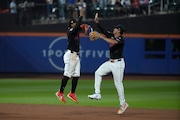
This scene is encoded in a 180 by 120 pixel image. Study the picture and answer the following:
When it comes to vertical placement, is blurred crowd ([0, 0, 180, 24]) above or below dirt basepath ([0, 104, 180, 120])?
→ above

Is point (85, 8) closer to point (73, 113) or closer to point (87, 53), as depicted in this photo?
point (87, 53)

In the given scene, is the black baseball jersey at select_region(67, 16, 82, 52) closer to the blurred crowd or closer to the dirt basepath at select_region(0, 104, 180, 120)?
the dirt basepath at select_region(0, 104, 180, 120)

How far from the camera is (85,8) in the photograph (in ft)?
77.4

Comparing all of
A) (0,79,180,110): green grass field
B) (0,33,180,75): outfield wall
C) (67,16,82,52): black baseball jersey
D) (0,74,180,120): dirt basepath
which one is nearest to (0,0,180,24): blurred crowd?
(0,33,180,75): outfield wall

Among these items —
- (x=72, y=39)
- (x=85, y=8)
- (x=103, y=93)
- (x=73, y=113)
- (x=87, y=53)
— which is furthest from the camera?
(x=87, y=53)

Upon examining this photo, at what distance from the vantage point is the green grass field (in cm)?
1356

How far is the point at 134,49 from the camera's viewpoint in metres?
23.8

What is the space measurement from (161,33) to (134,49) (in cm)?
144

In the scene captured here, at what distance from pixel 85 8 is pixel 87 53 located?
203 cm

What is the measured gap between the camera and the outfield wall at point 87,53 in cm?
2373

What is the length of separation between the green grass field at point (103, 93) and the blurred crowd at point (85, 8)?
420 centimetres

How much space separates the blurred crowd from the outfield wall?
1015mm

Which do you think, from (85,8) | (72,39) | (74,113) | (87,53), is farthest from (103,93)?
(85,8)

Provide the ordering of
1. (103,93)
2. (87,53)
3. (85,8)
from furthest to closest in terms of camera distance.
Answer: (87,53) < (85,8) < (103,93)
